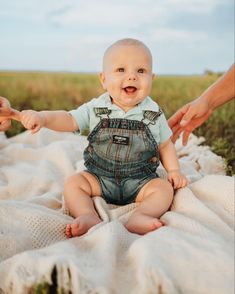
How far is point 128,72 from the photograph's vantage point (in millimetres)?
1929

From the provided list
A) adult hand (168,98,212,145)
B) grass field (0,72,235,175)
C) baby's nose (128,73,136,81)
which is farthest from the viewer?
grass field (0,72,235,175)

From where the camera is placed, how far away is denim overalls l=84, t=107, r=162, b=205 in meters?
1.95

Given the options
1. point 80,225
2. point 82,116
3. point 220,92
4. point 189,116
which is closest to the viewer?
point 80,225

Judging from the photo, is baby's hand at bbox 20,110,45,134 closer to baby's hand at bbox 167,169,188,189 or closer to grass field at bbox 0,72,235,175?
baby's hand at bbox 167,169,188,189

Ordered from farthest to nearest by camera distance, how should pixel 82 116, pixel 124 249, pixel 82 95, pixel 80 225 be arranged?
pixel 82 95 → pixel 82 116 → pixel 80 225 → pixel 124 249

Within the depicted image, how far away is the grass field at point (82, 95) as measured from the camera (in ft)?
11.6

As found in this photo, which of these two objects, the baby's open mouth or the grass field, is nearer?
the baby's open mouth

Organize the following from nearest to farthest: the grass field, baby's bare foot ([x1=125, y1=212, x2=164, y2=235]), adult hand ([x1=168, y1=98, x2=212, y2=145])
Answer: baby's bare foot ([x1=125, y1=212, x2=164, y2=235])
adult hand ([x1=168, y1=98, x2=212, y2=145])
the grass field

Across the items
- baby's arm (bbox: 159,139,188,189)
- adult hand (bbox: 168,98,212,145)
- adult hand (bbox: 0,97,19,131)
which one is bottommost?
baby's arm (bbox: 159,139,188,189)

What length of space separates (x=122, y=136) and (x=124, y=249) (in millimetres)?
536

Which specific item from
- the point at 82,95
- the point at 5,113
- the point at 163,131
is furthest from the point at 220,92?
the point at 82,95

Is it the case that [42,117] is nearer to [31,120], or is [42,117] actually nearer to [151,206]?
[31,120]

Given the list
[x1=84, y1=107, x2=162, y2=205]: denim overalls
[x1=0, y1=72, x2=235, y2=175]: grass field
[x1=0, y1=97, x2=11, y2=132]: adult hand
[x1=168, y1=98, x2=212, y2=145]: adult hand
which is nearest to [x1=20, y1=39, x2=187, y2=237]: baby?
[x1=84, y1=107, x2=162, y2=205]: denim overalls

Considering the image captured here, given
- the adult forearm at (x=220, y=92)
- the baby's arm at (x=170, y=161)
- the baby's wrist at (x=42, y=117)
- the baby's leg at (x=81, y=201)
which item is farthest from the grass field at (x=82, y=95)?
the baby's wrist at (x=42, y=117)
